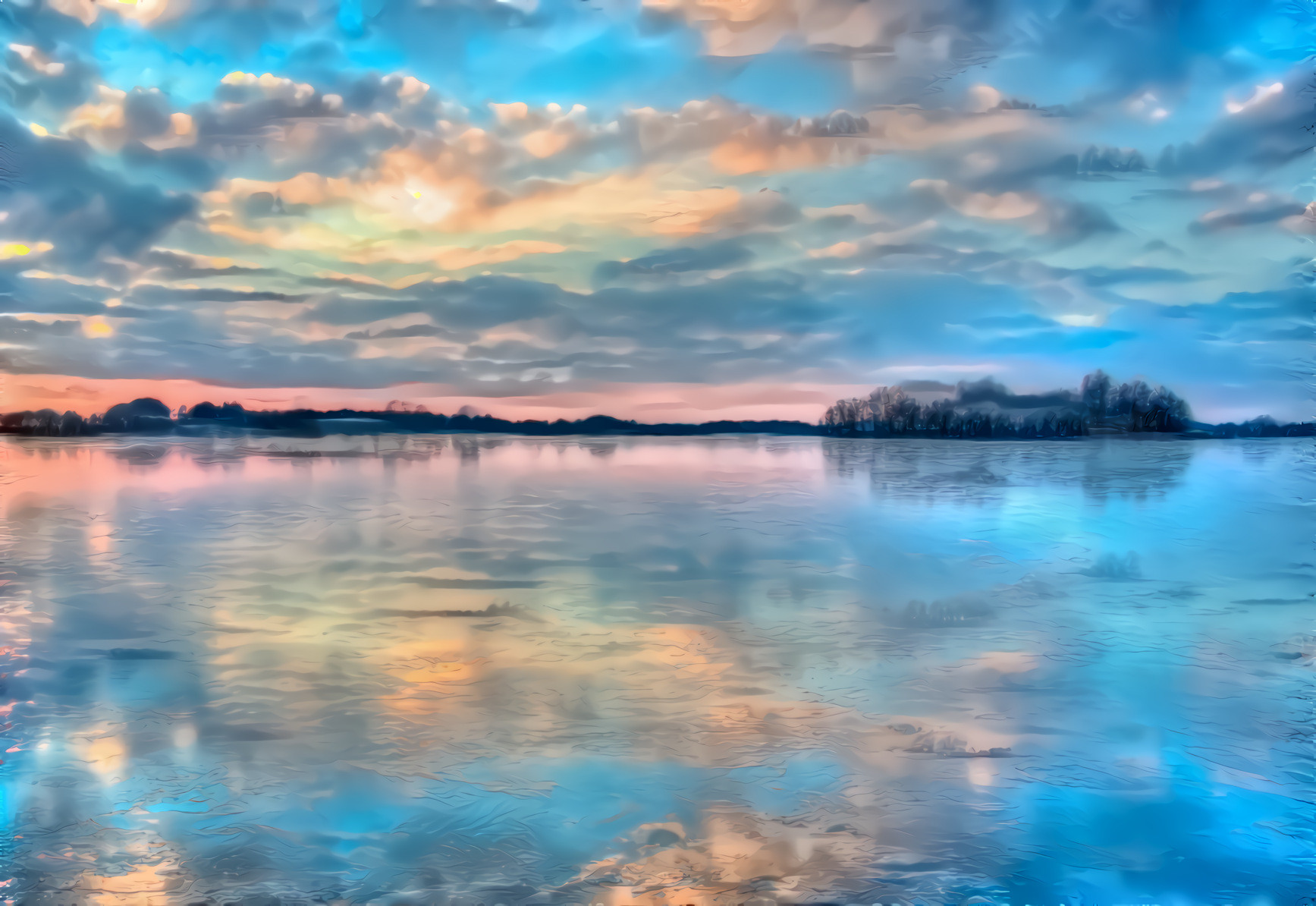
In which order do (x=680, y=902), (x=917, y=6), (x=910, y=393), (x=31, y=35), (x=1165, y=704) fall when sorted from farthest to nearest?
(x=910, y=393) < (x=917, y=6) < (x=31, y=35) < (x=1165, y=704) < (x=680, y=902)

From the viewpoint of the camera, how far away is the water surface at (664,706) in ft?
6.03

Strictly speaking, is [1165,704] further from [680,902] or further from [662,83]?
[662,83]

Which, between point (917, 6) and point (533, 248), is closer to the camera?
point (917, 6)

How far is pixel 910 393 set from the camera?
4.45 metres

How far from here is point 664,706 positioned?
263 cm

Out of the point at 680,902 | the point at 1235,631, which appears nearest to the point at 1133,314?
the point at 1235,631

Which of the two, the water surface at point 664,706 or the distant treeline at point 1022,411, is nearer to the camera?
the water surface at point 664,706

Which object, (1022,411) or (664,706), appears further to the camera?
(1022,411)

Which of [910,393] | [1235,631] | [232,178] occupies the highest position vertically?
[232,178]

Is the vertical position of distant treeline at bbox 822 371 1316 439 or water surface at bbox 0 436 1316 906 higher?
distant treeline at bbox 822 371 1316 439

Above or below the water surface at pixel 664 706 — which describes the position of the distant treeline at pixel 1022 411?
above

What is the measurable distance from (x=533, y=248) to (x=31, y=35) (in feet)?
9.48

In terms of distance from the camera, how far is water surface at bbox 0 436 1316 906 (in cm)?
184

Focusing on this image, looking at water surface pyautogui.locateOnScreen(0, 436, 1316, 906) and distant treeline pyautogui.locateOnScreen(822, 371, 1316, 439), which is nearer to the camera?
water surface pyautogui.locateOnScreen(0, 436, 1316, 906)
